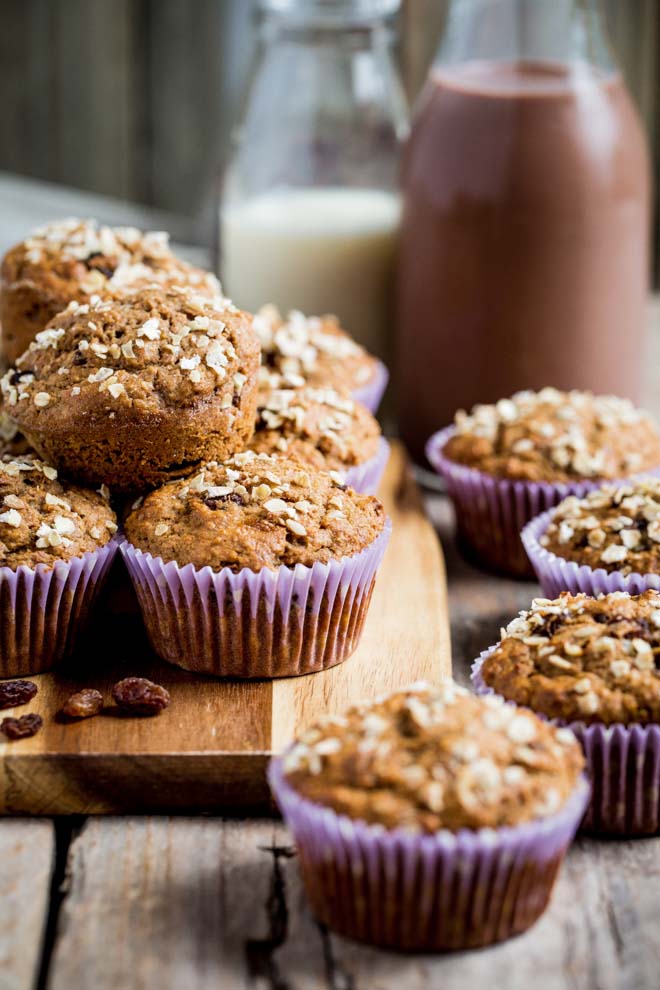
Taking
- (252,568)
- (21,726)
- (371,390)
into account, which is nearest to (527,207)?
(371,390)

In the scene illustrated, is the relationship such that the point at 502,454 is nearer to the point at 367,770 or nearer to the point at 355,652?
the point at 355,652

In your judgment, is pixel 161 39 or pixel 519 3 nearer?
pixel 519 3

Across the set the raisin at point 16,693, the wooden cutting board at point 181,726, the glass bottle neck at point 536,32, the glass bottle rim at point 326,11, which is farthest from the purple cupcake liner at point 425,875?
the glass bottle rim at point 326,11

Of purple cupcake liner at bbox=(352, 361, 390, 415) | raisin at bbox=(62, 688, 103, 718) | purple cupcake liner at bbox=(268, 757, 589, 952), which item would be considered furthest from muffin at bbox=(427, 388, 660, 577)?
purple cupcake liner at bbox=(268, 757, 589, 952)

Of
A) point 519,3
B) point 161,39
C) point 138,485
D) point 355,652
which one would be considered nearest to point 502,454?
point 355,652

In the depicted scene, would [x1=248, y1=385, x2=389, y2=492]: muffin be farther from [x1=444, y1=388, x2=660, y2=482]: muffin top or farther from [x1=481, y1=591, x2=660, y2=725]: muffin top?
[x1=481, y1=591, x2=660, y2=725]: muffin top

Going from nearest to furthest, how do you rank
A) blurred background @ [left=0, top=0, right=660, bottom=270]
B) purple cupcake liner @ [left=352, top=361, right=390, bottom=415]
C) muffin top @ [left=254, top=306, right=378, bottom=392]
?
muffin top @ [left=254, top=306, right=378, bottom=392]
purple cupcake liner @ [left=352, top=361, right=390, bottom=415]
blurred background @ [left=0, top=0, right=660, bottom=270]

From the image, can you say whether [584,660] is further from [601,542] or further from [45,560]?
[45,560]
